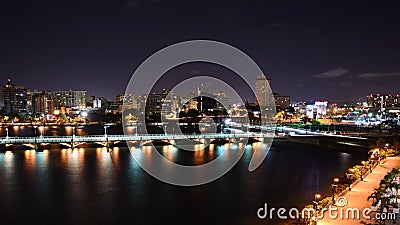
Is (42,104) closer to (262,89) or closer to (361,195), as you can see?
(262,89)

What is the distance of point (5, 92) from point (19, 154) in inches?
2370

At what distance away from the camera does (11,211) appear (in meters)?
9.14

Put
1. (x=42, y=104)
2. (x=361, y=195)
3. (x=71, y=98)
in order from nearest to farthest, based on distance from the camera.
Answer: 1. (x=361, y=195)
2. (x=42, y=104)
3. (x=71, y=98)

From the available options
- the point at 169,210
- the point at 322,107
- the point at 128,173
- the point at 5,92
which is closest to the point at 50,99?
the point at 5,92

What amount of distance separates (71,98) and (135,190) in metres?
73.0

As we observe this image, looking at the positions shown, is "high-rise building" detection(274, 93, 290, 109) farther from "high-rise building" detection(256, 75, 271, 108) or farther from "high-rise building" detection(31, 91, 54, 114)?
"high-rise building" detection(31, 91, 54, 114)

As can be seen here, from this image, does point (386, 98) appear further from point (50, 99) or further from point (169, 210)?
point (169, 210)

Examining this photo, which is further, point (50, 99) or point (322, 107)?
point (50, 99)

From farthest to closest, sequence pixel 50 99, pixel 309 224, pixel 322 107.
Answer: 1. pixel 50 99
2. pixel 322 107
3. pixel 309 224

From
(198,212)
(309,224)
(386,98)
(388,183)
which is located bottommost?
(198,212)

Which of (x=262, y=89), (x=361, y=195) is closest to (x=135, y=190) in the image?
(x=361, y=195)


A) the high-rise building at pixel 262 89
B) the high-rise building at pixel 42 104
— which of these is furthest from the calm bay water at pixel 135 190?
the high-rise building at pixel 42 104

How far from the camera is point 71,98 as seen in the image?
79562mm

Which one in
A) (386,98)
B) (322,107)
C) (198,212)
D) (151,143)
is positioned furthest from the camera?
(386,98)
